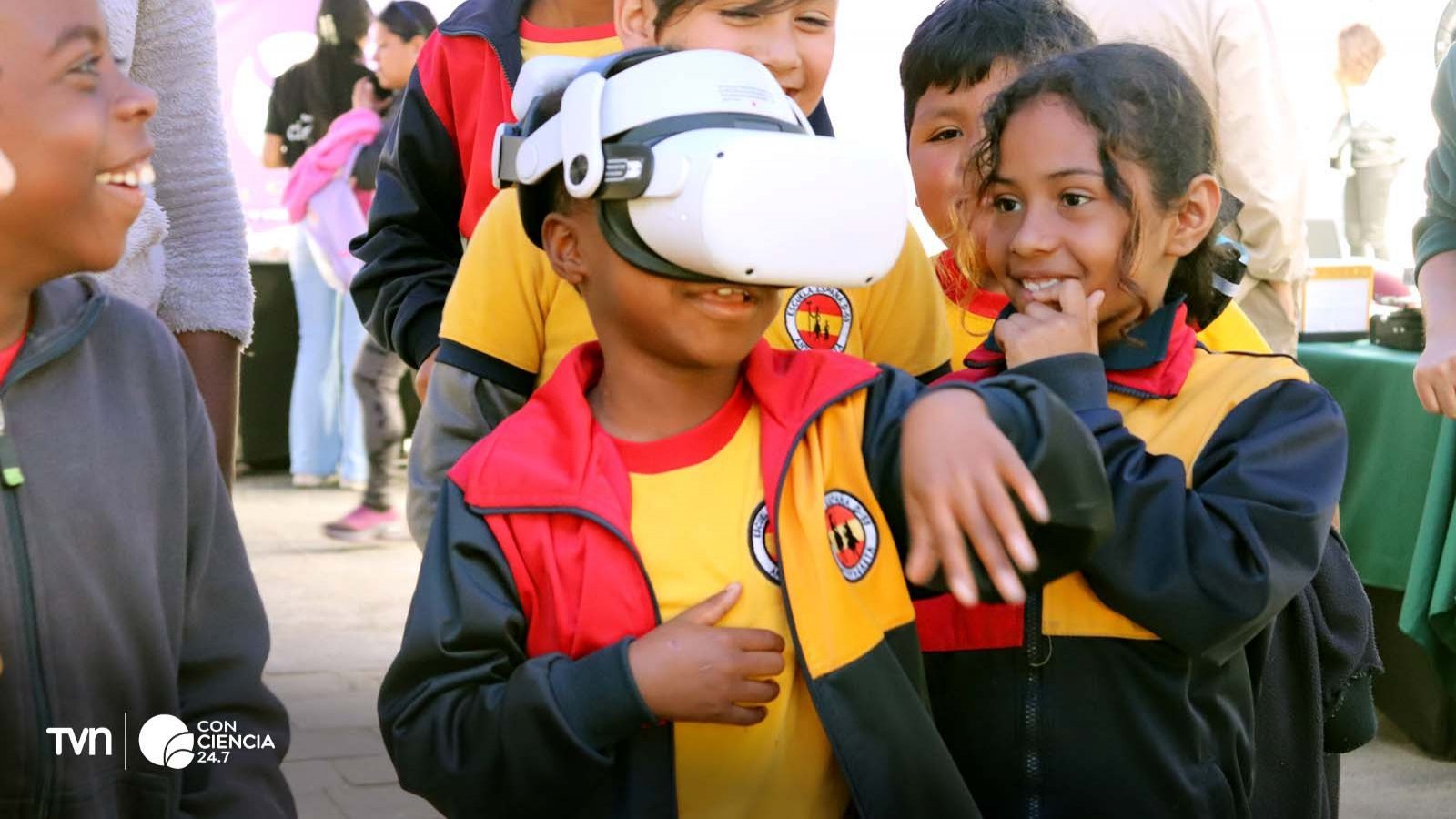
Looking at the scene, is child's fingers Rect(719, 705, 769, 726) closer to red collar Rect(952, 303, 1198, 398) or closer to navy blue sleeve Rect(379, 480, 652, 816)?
navy blue sleeve Rect(379, 480, 652, 816)

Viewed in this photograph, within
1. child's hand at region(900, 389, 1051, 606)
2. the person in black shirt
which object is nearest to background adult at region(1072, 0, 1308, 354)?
child's hand at region(900, 389, 1051, 606)

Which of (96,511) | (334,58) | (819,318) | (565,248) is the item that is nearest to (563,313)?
(565,248)

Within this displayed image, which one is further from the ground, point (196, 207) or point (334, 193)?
point (196, 207)

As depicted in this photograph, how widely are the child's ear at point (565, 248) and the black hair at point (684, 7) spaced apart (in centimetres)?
38

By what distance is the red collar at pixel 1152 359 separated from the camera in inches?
77.1

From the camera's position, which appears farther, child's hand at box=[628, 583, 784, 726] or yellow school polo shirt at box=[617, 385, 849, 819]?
yellow school polo shirt at box=[617, 385, 849, 819]

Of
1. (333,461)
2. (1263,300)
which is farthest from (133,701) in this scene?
(333,461)

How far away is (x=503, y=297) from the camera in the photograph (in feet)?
6.65

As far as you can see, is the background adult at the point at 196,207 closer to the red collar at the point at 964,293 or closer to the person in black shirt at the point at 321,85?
the red collar at the point at 964,293

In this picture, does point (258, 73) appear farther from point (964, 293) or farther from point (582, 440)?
point (582, 440)

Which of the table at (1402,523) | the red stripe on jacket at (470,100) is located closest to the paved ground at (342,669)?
the table at (1402,523)

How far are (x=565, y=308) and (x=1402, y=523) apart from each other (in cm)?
294

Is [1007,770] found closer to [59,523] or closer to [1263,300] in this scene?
[59,523]

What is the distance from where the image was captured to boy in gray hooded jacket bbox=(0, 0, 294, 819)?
60.8 inches
